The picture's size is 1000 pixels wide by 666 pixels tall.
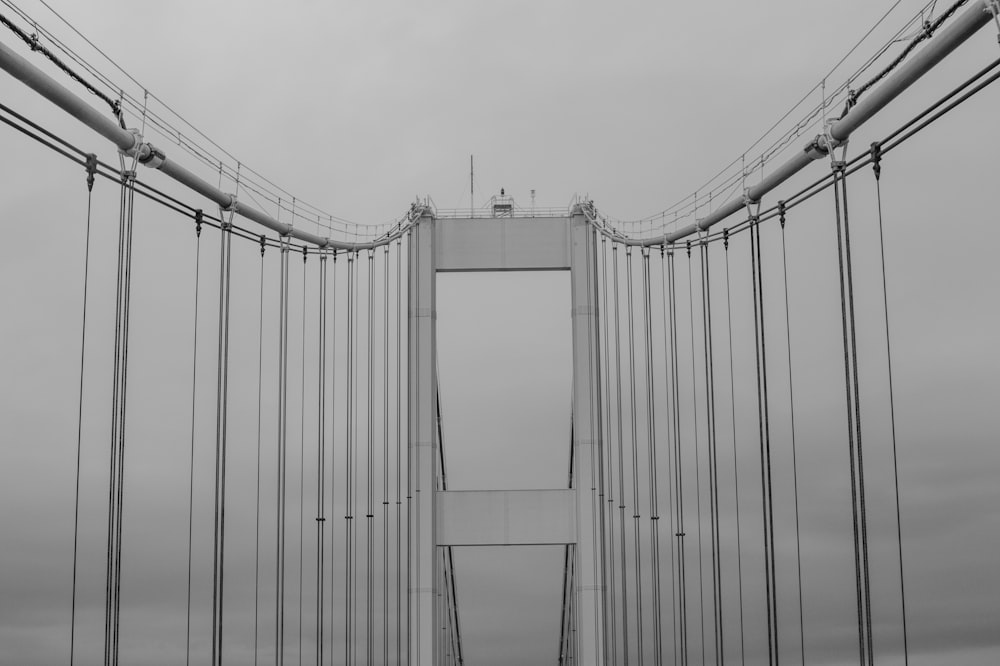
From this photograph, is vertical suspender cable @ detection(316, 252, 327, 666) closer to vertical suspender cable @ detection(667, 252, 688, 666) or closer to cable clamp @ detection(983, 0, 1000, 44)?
vertical suspender cable @ detection(667, 252, 688, 666)

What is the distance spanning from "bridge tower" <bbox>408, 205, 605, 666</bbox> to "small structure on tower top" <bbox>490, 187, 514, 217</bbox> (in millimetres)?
764

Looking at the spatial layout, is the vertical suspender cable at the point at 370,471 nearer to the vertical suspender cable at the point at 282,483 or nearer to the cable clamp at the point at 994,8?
the vertical suspender cable at the point at 282,483

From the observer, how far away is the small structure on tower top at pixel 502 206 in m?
17.3

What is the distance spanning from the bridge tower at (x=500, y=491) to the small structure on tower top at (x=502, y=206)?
764 millimetres

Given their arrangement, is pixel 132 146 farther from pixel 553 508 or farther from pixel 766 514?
pixel 553 508

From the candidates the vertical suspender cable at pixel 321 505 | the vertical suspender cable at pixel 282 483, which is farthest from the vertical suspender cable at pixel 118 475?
the vertical suspender cable at pixel 321 505

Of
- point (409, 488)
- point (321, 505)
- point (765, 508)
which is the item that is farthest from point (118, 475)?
point (409, 488)

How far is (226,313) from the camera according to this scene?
10.7m

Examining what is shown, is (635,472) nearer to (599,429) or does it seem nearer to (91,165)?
(599,429)

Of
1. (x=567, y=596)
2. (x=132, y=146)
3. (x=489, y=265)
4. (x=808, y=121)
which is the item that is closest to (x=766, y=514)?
(x=808, y=121)

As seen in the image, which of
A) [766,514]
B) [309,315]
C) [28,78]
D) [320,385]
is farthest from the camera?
[309,315]

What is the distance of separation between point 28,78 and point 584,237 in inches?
406

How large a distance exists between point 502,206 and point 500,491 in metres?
3.64

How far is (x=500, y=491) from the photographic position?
16.1m
